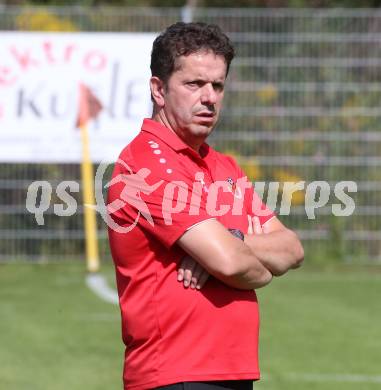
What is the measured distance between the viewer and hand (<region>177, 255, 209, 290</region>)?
155 inches

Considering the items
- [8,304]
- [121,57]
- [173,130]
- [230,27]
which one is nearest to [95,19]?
[121,57]

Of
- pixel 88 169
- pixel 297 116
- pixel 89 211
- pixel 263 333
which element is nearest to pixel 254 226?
pixel 263 333

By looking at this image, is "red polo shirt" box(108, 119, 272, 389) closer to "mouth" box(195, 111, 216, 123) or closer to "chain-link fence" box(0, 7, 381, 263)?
"mouth" box(195, 111, 216, 123)

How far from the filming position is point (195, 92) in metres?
4.08

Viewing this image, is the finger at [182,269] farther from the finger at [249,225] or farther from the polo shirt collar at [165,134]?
the finger at [249,225]

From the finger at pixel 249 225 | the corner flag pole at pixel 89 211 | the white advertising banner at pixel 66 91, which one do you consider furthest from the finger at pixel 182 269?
the white advertising banner at pixel 66 91

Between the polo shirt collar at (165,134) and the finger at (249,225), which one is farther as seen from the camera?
the finger at (249,225)

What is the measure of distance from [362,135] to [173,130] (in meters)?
10.7

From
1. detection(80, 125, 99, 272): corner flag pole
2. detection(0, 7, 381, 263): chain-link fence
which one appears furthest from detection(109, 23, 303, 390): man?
detection(0, 7, 381, 263): chain-link fence

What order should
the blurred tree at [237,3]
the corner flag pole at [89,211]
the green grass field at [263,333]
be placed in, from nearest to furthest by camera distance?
the green grass field at [263,333] → the corner flag pole at [89,211] → the blurred tree at [237,3]

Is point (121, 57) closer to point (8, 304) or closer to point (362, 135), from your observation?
point (362, 135)

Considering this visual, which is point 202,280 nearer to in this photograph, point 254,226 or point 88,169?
point 254,226

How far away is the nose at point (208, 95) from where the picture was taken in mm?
4066

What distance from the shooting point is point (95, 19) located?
47.3 ft
